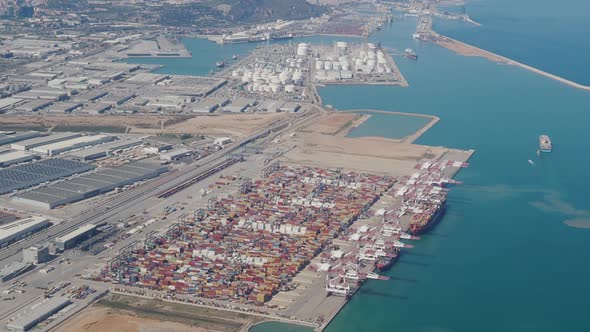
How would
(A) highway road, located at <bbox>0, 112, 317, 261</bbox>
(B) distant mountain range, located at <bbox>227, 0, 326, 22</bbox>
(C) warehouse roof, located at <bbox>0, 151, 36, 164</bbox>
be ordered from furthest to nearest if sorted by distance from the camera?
1. (B) distant mountain range, located at <bbox>227, 0, 326, 22</bbox>
2. (C) warehouse roof, located at <bbox>0, 151, 36, 164</bbox>
3. (A) highway road, located at <bbox>0, 112, 317, 261</bbox>

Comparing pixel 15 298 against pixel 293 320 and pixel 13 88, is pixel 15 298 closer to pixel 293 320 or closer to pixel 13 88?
pixel 293 320

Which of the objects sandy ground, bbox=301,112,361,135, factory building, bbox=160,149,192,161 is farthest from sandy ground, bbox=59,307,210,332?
sandy ground, bbox=301,112,361,135

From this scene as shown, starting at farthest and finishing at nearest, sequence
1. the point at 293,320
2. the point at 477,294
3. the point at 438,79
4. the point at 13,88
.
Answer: the point at 438,79, the point at 13,88, the point at 477,294, the point at 293,320

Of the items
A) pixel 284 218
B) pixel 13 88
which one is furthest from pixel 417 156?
pixel 13 88

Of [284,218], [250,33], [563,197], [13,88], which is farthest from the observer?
[250,33]

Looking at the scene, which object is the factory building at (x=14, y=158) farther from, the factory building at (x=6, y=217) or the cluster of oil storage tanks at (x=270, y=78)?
the cluster of oil storage tanks at (x=270, y=78)

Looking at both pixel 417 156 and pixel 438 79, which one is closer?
pixel 417 156

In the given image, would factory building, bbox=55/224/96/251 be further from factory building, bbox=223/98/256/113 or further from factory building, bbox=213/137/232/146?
factory building, bbox=223/98/256/113
